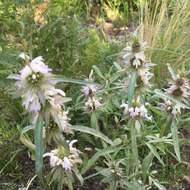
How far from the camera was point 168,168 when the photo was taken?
259 centimetres

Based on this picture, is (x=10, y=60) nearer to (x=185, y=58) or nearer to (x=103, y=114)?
(x=103, y=114)

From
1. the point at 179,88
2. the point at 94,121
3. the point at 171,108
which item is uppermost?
the point at 179,88

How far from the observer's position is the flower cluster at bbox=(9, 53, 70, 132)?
153 centimetres

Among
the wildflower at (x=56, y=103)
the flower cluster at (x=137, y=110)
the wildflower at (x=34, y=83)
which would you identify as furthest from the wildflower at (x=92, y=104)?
the wildflower at (x=34, y=83)

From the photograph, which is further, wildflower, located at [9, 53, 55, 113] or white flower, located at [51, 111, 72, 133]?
white flower, located at [51, 111, 72, 133]

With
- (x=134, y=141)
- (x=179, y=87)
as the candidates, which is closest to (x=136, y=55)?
(x=179, y=87)

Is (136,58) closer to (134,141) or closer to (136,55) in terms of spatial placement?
(136,55)

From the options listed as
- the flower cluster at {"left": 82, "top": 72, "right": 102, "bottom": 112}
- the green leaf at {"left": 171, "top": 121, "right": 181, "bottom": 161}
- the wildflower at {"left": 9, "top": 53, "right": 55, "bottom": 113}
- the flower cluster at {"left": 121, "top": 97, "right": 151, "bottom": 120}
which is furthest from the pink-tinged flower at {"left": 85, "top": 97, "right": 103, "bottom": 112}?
the wildflower at {"left": 9, "top": 53, "right": 55, "bottom": 113}

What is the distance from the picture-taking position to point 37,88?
1564 millimetres

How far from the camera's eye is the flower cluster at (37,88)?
153cm

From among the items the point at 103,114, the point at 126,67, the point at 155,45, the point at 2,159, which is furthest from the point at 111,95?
the point at 155,45

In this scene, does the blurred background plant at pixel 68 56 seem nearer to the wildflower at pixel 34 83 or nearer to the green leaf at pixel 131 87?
the green leaf at pixel 131 87

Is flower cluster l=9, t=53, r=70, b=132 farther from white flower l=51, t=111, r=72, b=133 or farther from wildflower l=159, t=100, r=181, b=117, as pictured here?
wildflower l=159, t=100, r=181, b=117

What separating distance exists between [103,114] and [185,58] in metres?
0.80
